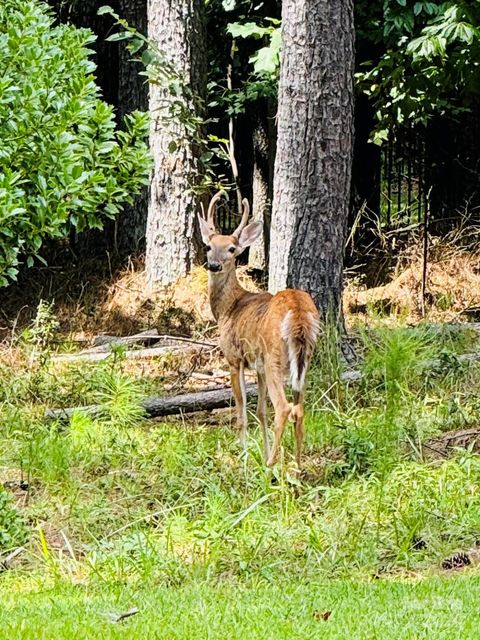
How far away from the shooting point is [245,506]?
6.18m

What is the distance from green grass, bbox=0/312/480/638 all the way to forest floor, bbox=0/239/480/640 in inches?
0.6

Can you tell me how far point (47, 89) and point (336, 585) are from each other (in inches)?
104

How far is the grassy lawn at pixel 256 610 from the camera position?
414cm

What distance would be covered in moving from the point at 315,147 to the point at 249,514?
388 cm

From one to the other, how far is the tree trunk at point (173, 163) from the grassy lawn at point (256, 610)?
6.79 metres

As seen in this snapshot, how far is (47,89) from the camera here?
466cm

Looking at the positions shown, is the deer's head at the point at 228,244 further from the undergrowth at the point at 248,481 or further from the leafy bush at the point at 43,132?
the leafy bush at the point at 43,132

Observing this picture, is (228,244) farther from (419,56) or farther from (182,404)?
(419,56)

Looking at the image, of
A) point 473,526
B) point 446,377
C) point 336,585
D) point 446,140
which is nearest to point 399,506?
point 473,526

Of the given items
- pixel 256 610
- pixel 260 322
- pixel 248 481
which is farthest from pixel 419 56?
pixel 256 610

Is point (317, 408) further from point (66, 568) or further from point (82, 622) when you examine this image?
point (82, 622)

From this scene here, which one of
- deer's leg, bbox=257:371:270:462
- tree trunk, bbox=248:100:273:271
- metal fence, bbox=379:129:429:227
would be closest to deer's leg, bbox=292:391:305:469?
deer's leg, bbox=257:371:270:462

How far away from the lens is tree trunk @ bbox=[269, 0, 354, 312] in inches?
345

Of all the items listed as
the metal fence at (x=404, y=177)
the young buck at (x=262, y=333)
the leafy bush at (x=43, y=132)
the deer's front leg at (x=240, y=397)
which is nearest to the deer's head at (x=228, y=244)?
the young buck at (x=262, y=333)
